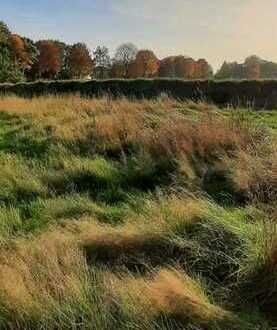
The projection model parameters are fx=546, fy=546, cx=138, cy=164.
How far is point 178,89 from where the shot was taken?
28.1m

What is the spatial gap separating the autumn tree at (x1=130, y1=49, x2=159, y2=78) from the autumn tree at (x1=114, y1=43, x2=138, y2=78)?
78 centimetres

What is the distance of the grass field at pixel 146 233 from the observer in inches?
145

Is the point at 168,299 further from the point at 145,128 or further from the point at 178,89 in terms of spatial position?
the point at 178,89

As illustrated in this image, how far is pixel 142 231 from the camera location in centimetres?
509

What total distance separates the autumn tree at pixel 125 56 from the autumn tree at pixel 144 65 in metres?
0.78

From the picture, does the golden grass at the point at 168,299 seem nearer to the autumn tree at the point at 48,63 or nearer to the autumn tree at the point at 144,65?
the autumn tree at the point at 48,63

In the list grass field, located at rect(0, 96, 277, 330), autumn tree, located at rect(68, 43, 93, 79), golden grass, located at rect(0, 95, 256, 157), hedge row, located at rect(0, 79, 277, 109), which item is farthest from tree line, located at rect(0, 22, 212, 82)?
grass field, located at rect(0, 96, 277, 330)

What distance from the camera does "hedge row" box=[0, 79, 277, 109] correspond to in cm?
2556

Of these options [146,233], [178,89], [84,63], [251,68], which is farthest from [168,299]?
[251,68]

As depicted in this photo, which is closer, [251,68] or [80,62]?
[80,62]

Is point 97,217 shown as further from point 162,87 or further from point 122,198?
point 162,87

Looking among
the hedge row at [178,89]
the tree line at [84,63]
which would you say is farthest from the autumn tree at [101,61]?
the hedge row at [178,89]

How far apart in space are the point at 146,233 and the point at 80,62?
7227 centimetres

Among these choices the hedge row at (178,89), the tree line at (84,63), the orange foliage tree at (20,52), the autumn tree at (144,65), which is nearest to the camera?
the hedge row at (178,89)
